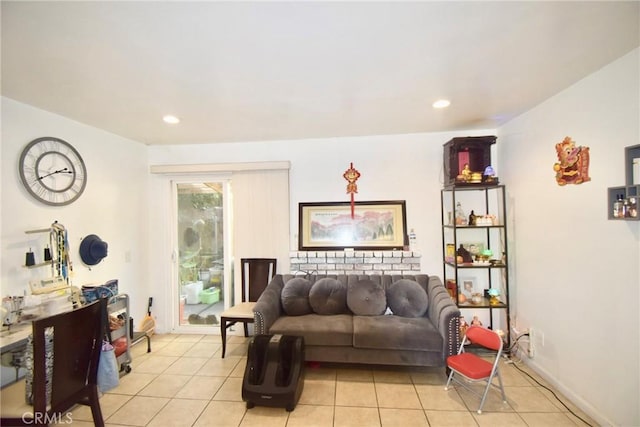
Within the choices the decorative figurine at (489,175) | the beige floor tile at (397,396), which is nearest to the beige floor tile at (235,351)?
the beige floor tile at (397,396)

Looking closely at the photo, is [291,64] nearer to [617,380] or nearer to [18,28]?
[18,28]

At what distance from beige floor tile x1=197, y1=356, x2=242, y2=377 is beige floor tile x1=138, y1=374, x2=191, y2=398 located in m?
0.18

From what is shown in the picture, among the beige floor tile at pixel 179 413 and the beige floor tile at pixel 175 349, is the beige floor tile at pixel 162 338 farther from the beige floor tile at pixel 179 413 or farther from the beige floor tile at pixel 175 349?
the beige floor tile at pixel 179 413

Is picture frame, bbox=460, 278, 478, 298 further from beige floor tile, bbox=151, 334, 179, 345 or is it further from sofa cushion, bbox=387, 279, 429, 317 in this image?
beige floor tile, bbox=151, 334, 179, 345

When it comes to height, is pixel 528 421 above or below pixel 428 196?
below

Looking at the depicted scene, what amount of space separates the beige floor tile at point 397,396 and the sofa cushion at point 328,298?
2.60 ft

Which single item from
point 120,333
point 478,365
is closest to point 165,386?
point 120,333

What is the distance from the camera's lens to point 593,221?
2066 mm

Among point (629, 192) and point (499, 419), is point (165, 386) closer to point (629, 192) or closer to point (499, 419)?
point (499, 419)

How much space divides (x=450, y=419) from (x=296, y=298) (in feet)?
5.49

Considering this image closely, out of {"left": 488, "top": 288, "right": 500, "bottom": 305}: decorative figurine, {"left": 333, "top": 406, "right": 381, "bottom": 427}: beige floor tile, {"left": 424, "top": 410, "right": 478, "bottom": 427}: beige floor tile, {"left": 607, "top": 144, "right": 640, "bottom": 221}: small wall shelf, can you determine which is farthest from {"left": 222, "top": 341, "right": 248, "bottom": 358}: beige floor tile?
{"left": 607, "top": 144, "right": 640, "bottom": 221}: small wall shelf

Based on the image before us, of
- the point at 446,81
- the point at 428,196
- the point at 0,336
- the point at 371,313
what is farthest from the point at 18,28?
the point at 428,196

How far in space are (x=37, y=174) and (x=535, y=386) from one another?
15.6 ft

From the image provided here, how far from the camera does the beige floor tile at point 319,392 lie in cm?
236
